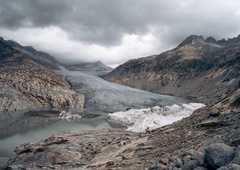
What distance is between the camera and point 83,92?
9169cm

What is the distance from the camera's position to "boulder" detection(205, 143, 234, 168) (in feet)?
25.6

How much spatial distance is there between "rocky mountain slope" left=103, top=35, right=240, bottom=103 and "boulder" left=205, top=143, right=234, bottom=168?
281 ft

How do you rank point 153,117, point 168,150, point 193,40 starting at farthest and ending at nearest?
1. point 193,40
2. point 153,117
3. point 168,150

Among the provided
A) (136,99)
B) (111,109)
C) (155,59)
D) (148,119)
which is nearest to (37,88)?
(111,109)

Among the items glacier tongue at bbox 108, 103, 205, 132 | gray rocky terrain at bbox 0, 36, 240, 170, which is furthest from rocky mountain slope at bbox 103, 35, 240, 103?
gray rocky terrain at bbox 0, 36, 240, 170

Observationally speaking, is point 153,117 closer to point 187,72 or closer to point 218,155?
point 218,155

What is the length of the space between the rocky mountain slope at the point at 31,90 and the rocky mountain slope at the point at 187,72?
43586 millimetres

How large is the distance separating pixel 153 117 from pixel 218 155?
2861 cm

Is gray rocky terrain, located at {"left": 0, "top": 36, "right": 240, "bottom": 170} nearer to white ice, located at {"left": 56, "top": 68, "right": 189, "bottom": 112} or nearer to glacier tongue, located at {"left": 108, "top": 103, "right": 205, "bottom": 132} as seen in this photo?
glacier tongue, located at {"left": 108, "top": 103, "right": 205, "bottom": 132}

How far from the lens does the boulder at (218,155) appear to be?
7805mm

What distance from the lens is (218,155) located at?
7.92 meters

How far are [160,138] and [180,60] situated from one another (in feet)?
418

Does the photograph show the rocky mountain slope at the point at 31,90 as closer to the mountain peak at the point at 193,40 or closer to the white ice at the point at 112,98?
the white ice at the point at 112,98

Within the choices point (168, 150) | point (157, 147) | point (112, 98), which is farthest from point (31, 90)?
point (168, 150)
